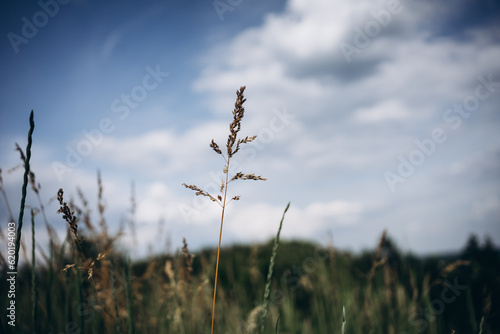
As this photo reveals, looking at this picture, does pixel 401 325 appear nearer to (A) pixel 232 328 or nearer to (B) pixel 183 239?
(A) pixel 232 328

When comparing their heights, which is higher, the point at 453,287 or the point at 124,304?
the point at 124,304

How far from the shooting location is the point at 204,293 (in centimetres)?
281

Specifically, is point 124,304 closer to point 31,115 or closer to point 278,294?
point 31,115

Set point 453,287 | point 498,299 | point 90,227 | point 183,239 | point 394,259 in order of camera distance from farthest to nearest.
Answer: point 394,259 → point 453,287 → point 498,299 → point 90,227 → point 183,239

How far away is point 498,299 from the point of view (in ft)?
9.60

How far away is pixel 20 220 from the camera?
94 centimetres

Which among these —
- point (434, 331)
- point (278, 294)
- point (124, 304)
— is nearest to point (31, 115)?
point (124, 304)

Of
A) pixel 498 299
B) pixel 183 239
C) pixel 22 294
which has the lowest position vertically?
pixel 498 299

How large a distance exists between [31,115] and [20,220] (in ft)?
1.16

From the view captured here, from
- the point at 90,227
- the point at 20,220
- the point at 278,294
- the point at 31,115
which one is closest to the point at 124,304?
the point at 90,227

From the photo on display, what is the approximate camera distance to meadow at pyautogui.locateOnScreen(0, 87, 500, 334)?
115cm

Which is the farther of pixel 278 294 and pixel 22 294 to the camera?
pixel 278 294

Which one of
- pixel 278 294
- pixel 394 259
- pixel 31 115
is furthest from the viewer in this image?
pixel 394 259

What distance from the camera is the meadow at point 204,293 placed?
1.15 metres
